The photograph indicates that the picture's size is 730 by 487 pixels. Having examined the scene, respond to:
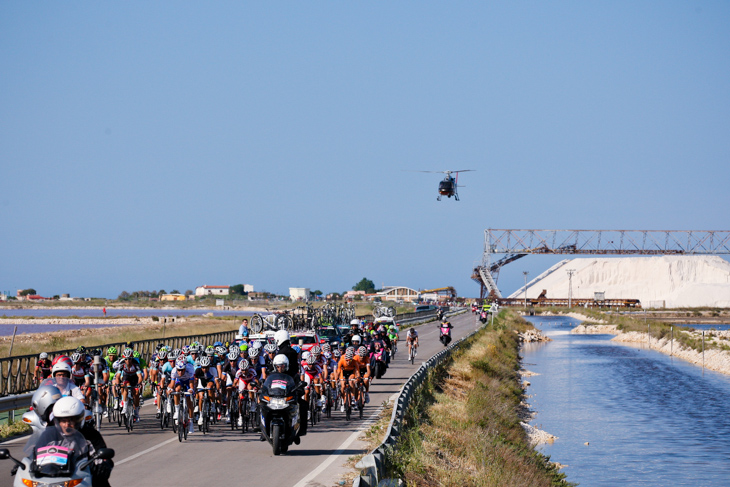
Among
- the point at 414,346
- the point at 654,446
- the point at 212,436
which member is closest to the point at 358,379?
the point at 212,436

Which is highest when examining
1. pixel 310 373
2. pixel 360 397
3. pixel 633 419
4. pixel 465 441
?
pixel 310 373

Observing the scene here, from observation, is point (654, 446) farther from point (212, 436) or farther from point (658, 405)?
point (212, 436)

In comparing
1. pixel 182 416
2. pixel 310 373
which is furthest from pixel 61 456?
pixel 310 373

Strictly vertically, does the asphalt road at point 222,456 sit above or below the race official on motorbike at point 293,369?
below

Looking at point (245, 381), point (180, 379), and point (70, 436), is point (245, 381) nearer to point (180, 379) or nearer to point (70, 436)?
point (180, 379)

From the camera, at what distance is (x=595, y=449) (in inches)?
997

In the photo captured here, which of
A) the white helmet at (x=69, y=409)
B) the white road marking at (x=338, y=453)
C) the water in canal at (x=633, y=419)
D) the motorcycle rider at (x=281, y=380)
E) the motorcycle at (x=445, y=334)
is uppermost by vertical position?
the white helmet at (x=69, y=409)

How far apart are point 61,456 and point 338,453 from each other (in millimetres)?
8240

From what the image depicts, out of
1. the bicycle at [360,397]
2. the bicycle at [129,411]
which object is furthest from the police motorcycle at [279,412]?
the bicycle at [360,397]

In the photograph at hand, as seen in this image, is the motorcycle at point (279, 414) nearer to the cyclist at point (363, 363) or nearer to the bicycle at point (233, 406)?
the bicycle at point (233, 406)

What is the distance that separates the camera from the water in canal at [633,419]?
22.8 metres

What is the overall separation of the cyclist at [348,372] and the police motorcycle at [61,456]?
12.1 metres

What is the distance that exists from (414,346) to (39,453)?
29.9 metres

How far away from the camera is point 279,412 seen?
543 inches
